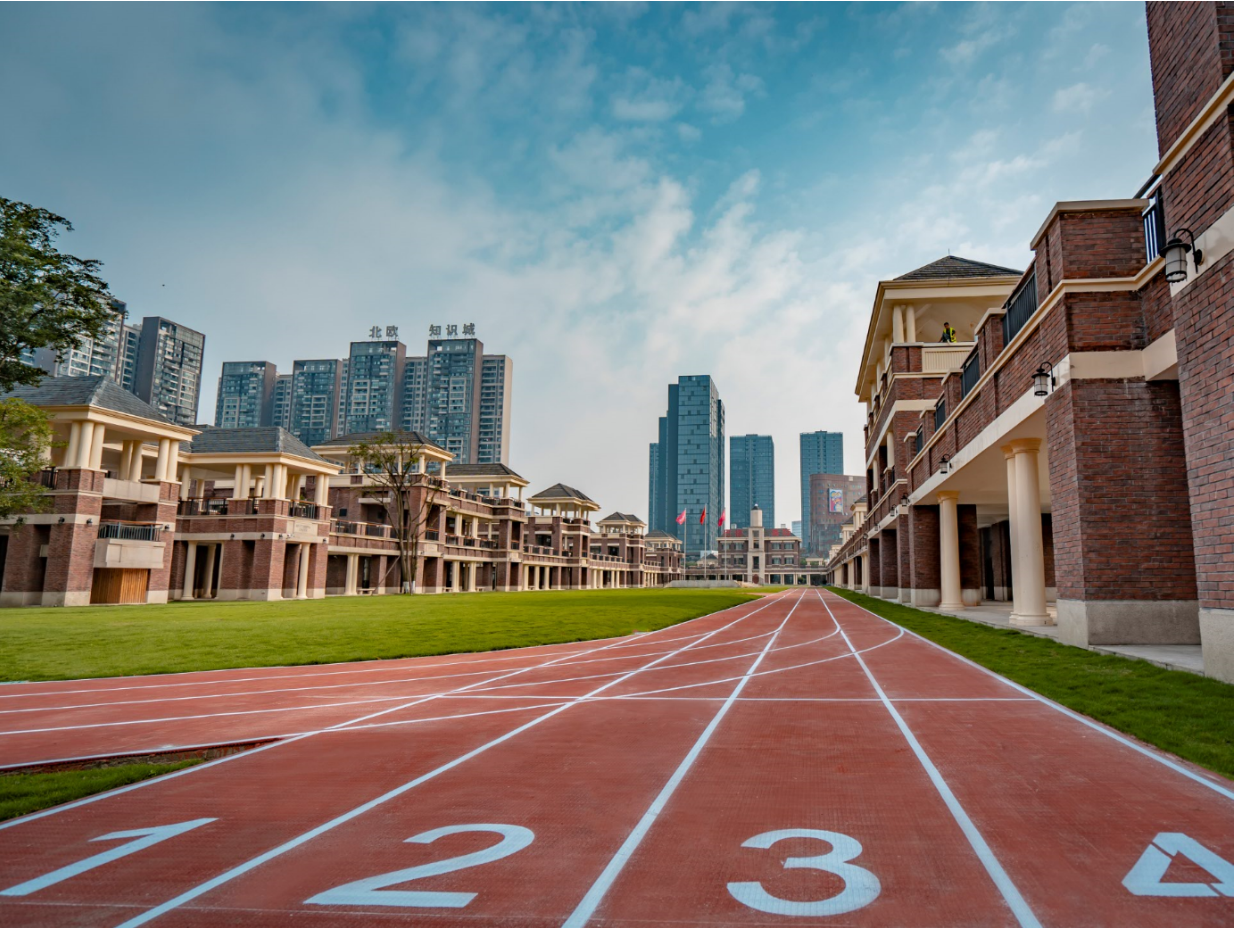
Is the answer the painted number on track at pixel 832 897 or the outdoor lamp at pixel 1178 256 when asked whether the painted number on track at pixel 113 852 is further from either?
the outdoor lamp at pixel 1178 256

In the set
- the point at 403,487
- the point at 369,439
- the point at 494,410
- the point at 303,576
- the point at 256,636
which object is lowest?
the point at 256,636

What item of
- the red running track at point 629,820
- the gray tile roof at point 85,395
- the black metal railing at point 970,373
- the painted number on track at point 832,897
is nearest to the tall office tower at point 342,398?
the gray tile roof at point 85,395

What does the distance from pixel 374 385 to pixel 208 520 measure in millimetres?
131232

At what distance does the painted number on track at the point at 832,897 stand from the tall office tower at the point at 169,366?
171m

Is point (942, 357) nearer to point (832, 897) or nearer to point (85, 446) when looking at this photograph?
point (832, 897)

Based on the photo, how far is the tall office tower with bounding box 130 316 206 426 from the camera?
15475 cm

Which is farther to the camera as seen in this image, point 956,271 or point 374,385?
point 374,385

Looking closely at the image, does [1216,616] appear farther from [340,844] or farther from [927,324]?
→ [927,324]

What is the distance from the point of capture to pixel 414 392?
16625cm

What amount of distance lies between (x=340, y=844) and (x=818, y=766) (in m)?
3.78

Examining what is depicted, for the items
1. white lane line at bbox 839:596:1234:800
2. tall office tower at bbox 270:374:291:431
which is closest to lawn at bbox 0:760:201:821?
white lane line at bbox 839:596:1234:800

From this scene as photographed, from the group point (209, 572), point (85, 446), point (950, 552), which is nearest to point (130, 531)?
point (85, 446)

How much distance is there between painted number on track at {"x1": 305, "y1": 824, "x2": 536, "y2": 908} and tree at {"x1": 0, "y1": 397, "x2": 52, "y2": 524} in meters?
27.2

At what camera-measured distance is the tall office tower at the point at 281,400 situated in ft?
584
